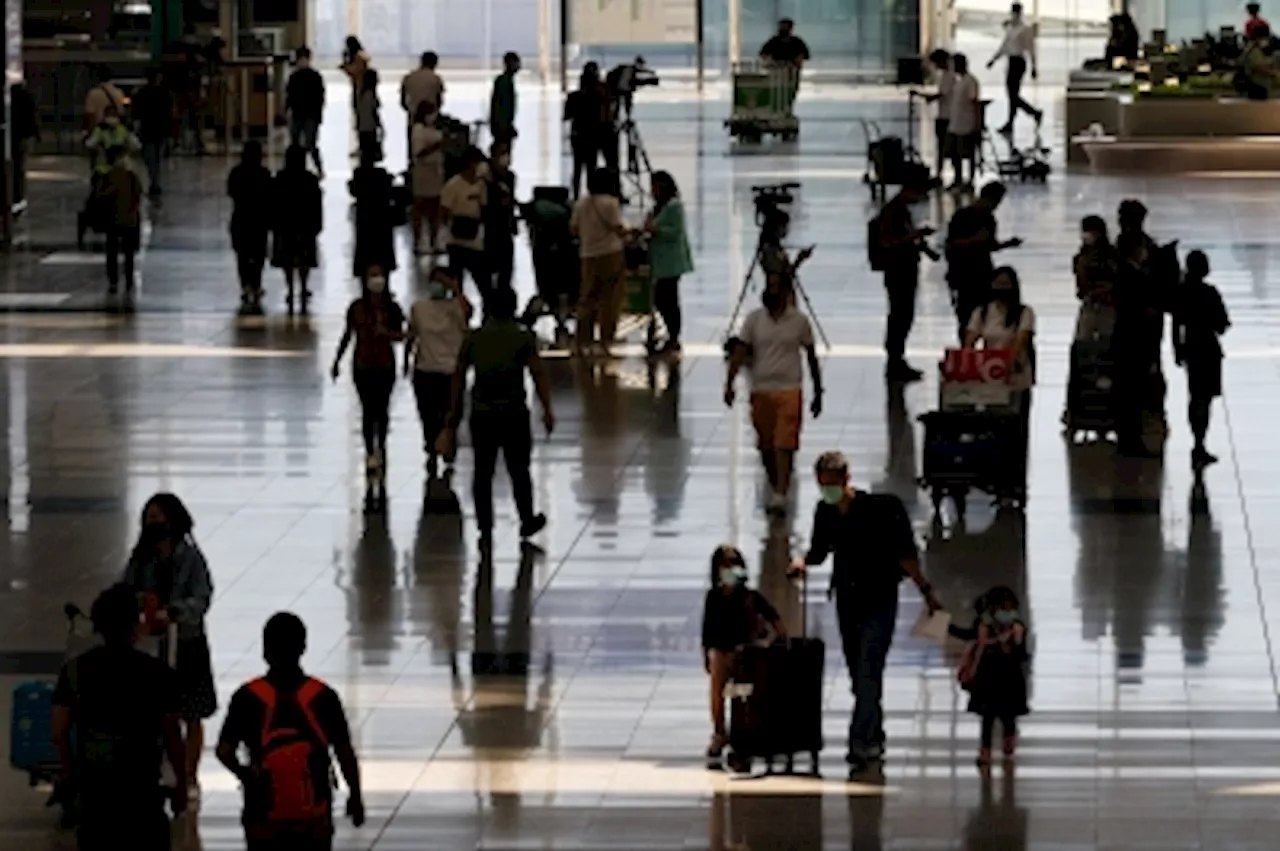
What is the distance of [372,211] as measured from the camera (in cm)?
3083

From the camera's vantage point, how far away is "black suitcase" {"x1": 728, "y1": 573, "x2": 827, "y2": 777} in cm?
1409

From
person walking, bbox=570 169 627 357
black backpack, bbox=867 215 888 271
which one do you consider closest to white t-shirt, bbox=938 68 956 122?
person walking, bbox=570 169 627 357

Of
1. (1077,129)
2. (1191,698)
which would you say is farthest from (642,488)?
(1077,129)

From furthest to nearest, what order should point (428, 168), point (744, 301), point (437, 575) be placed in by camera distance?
1. point (428, 168)
2. point (744, 301)
3. point (437, 575)

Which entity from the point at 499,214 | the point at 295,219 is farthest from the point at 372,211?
the point at 499,214

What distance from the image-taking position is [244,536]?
19.7 m

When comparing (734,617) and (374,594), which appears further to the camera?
(374,594)

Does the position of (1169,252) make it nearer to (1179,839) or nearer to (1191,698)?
(1191,698)

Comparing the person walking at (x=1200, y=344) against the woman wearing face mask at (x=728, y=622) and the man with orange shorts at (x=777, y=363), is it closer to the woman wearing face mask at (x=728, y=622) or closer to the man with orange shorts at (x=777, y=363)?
the man with orange shorts at (x=777, y=363)

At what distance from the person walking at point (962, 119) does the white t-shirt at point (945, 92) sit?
3cm

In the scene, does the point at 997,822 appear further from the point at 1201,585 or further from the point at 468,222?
the point at 468,222

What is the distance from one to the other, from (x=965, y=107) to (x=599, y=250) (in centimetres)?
1618

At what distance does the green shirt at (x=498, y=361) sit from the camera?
19094 mm

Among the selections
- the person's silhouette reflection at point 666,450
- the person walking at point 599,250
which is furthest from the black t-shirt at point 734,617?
the person walking at point 599,250
